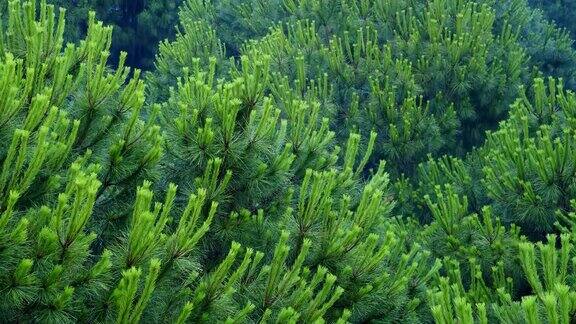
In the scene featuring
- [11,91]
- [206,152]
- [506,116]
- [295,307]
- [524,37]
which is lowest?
[506,116]

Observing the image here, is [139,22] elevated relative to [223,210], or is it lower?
lower

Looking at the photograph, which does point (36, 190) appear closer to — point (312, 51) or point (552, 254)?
point (552, 254)

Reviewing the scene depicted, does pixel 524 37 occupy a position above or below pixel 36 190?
below

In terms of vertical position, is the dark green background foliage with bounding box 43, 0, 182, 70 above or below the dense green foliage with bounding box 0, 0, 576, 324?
below

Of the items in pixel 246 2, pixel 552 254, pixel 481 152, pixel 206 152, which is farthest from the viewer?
pixel 246 2

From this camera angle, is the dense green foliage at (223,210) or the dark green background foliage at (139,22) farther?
the dark green background foliage at (139,22)

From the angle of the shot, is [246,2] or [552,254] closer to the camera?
[552,254]

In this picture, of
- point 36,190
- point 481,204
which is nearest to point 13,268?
point 36,190

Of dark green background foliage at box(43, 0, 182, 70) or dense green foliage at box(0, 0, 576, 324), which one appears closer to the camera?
dense green foliage at box(0, 0, 576, 324)

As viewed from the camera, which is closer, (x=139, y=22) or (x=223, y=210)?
(x=223, y=210)

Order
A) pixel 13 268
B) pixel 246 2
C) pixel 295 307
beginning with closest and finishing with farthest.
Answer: pixel 13 268 < pixel 295 307 < pixel 246 2

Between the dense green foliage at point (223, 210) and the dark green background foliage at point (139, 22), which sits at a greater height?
the dense green foliage at point (223, 210)
